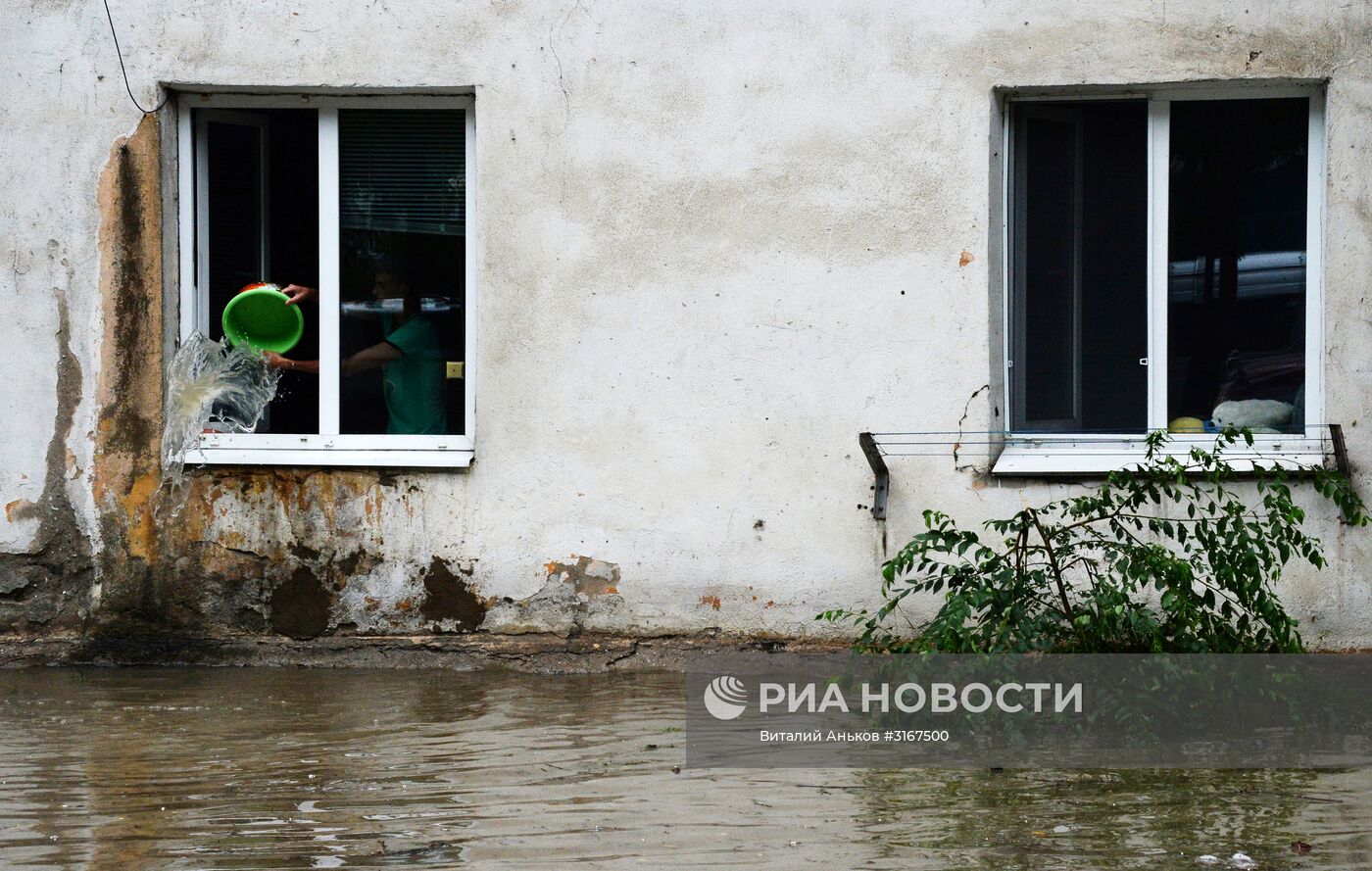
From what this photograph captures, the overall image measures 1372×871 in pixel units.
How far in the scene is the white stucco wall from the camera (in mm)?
6754

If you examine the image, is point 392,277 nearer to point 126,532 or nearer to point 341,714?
point 126,532

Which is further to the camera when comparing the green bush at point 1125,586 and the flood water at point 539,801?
the green bush at point 1125,586

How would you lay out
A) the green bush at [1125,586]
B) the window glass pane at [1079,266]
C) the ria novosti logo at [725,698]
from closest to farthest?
1. the green bush at [1125,586]
2. the ria novosti logo at [725,698]
3. the window glass pane at [1079,266]

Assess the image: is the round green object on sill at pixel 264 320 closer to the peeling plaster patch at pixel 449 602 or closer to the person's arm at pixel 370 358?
the person's arm at pixel 370 358

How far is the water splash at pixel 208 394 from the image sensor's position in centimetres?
704

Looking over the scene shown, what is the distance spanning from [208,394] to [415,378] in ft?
3.17

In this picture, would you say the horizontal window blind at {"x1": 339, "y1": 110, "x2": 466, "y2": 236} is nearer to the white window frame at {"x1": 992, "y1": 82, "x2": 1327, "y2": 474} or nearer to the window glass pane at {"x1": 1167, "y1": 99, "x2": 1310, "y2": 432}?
the white window frame at {"x1": 992, "y1": 82, "x2": 1327, "y2": 474}

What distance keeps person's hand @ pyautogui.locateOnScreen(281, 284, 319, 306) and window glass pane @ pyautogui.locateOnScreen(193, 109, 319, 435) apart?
4cm

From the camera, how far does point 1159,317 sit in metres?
6.89

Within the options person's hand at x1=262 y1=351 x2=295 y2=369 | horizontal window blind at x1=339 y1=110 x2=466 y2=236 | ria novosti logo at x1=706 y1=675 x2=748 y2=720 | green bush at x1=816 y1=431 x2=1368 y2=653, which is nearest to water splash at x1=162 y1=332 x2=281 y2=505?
person's hand at x1=262 y1=351 x2=295 y2=369

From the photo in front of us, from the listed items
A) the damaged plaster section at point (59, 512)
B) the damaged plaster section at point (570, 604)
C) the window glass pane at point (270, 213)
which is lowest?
the damaged plaster section at point (570, 604)

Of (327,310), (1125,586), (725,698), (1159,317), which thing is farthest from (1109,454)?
(327,310)

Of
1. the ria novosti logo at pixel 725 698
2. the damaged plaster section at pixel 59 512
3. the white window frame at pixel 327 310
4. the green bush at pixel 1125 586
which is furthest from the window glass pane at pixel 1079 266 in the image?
the damaged plaster section at pixel 59 512

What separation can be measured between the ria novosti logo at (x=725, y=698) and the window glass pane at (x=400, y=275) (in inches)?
70.6
